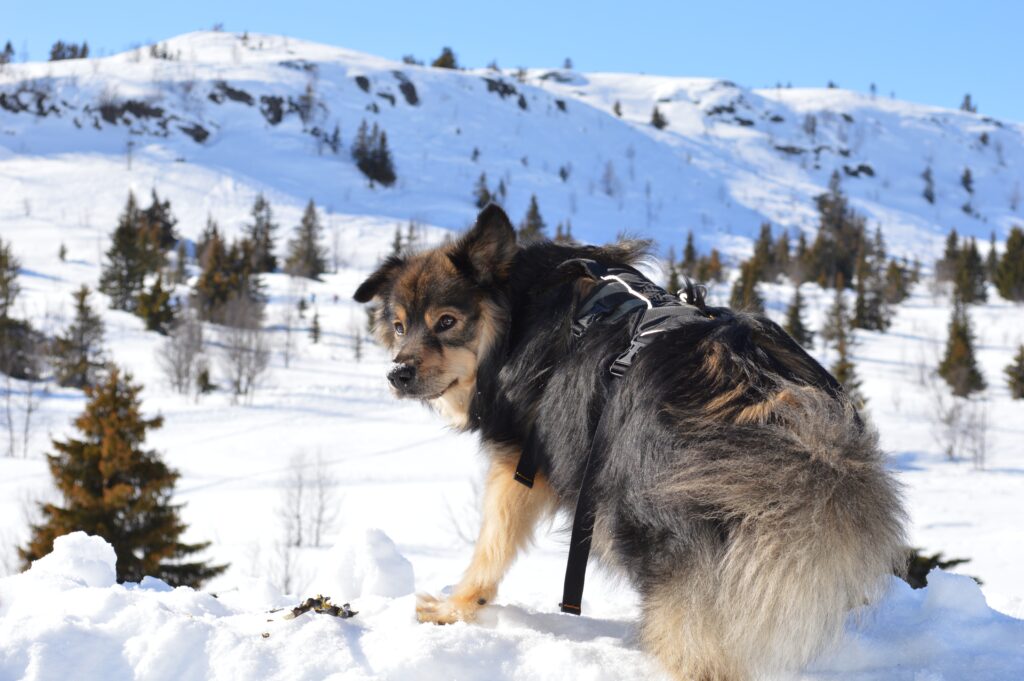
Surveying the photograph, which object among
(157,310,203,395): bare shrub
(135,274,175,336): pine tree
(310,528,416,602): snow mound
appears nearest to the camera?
(310,528,416,602): snow mound

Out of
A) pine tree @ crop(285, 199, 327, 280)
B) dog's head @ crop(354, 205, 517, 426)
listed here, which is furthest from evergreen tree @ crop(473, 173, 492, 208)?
dog's head @ crop(354, 205, 517, 426)

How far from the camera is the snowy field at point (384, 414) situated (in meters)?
3.44

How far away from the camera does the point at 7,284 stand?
2119 inches

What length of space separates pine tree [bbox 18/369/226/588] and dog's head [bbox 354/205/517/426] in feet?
60.1

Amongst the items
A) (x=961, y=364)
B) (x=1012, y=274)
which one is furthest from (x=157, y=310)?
(x=1012, y=274)

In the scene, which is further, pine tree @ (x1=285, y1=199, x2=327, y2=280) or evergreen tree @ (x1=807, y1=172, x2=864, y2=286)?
evergreen tree @ (x1=807, y1=172, x2=864, y2=286)

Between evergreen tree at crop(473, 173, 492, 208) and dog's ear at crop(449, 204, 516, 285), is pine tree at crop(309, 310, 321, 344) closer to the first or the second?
evergreen tree at crop(473, 173, 492, 208)

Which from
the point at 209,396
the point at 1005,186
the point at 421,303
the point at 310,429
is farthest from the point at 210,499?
the point at 1005,186

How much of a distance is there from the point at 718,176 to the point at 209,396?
4314 inches

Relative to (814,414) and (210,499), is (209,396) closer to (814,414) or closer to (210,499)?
(210,499)

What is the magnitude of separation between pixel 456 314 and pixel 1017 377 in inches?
2201

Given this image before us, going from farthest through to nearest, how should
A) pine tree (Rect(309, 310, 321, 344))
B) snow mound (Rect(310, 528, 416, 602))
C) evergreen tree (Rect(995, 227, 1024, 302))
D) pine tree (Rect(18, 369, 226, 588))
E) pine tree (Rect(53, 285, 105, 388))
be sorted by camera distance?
evergreen tree (Rect(995, 227, 1024, 302)), pine tree (Rect(309, 310, 321, 344)), pine tree (Rect(53, 285, 105, 388)), pine tree (Rect(18, 369, 226, 588)), snow mound (Rect(310, 528, 416, 602))

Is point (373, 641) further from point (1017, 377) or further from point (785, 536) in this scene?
point (1017, 377)

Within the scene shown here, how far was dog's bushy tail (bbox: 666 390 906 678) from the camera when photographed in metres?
2.67
